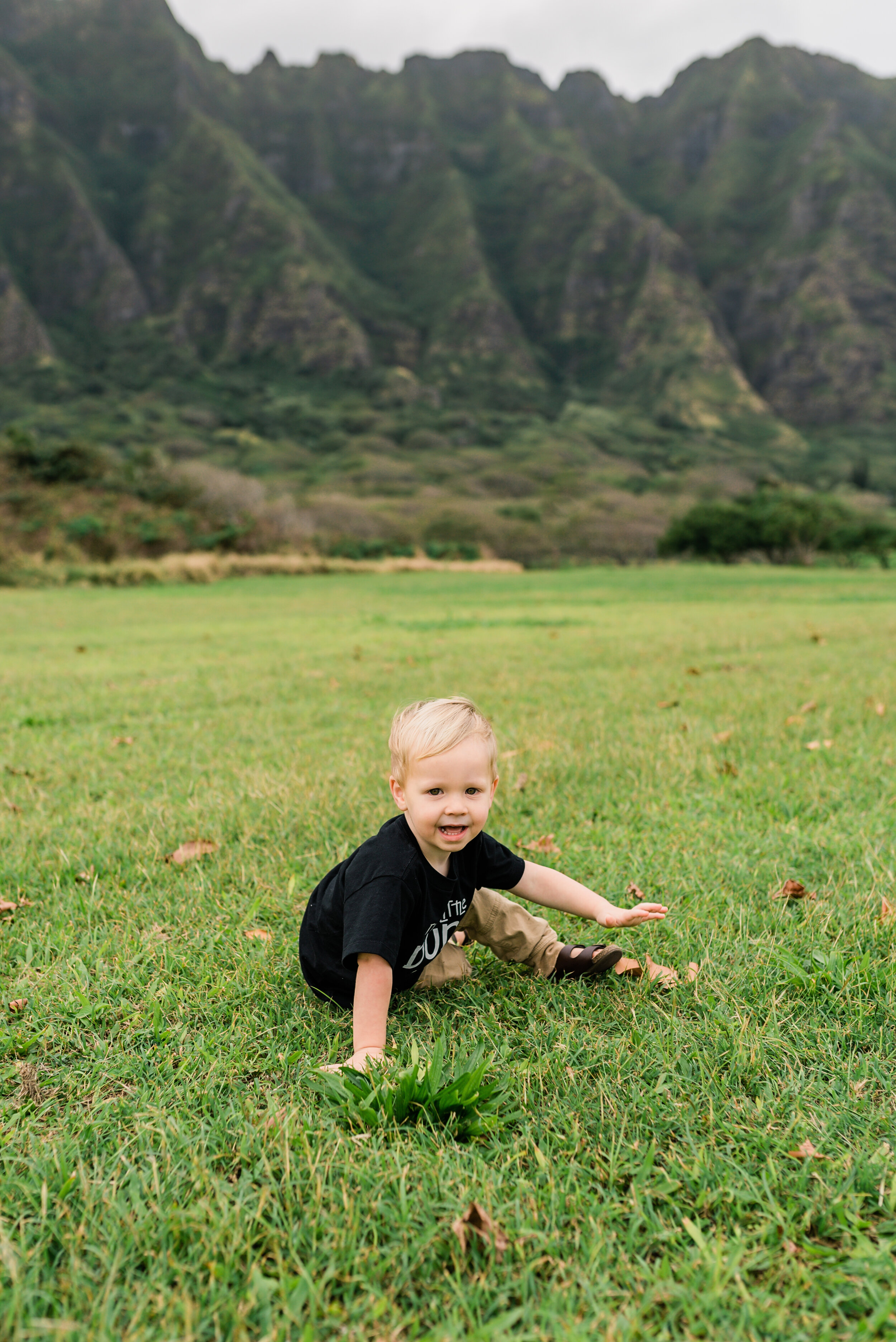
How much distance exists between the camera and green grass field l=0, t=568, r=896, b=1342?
4.18 ft

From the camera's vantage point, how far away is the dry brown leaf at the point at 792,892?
2.77 meters

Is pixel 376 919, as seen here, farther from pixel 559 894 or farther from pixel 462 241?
pixel 462 241

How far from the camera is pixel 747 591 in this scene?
20.2 m

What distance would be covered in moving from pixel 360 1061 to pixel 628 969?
0.87 metres

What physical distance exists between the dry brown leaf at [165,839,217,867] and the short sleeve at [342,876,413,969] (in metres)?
1.37

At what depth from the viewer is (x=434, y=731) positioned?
2.11 meters

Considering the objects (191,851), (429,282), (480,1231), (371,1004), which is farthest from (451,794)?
(429,282)

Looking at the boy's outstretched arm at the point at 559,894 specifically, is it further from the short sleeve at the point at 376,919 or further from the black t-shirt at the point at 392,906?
the short sleeve at the point at 376,919

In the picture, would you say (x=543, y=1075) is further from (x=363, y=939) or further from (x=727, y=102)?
(x=727, y=102)

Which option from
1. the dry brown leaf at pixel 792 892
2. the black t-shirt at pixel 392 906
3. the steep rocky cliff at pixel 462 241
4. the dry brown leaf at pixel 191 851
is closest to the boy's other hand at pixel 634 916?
the black t-shirt at pixel 392 906

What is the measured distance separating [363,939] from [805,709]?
4935mm

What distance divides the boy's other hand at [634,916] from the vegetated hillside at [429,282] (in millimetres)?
87756

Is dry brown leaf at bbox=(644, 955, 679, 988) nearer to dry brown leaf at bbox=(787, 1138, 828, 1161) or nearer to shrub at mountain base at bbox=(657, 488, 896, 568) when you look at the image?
dry brown leaf at bbox=(787, 1138, 828, 1161)

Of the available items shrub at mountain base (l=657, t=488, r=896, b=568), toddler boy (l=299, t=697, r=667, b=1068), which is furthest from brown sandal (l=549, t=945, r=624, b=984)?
shrub at mountain base (l=657, t=488, r=896, b=568)
